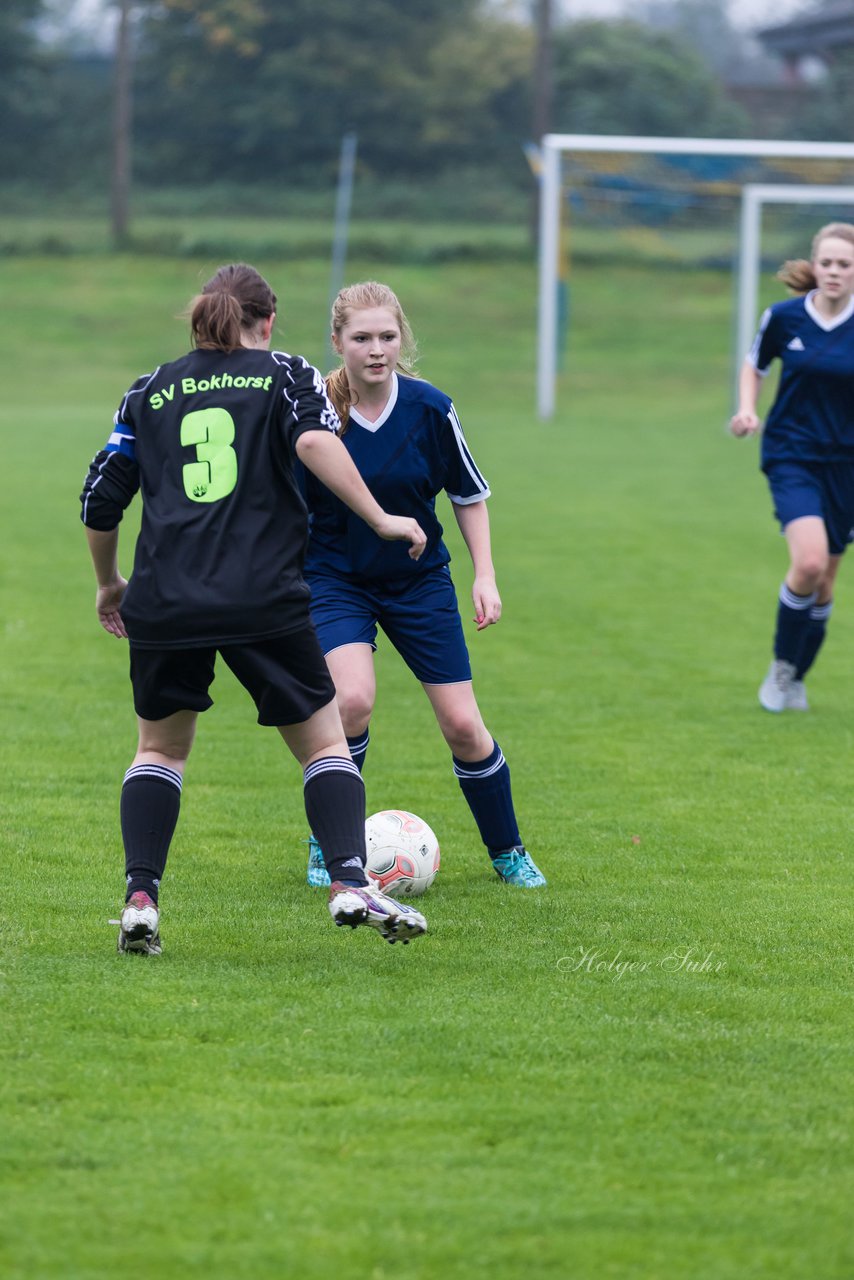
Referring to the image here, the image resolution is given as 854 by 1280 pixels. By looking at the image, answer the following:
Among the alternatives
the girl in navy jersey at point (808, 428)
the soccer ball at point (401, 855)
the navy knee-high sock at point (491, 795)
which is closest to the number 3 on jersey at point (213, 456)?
the soccer ball at point (401, 855)

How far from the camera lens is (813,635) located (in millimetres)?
8062

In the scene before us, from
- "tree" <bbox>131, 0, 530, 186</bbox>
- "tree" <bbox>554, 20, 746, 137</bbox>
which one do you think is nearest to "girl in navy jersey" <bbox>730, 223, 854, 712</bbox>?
"tree" <bbox>131, 0, 530, 186</bbox>

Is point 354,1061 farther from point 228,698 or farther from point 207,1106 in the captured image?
point 228,698

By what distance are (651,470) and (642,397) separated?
11.9 m

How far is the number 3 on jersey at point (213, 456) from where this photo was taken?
4117mm

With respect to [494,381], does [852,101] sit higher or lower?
higher

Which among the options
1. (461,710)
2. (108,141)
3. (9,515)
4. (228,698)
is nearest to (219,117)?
(108,141)

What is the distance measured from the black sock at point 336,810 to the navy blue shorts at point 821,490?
4.01 m

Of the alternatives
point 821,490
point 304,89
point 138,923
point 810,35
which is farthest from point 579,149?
point 810,35

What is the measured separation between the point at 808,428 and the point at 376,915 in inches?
178

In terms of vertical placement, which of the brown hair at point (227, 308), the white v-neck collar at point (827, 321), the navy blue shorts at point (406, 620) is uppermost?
the brown hair at point (227, 308)

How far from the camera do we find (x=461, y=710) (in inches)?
202

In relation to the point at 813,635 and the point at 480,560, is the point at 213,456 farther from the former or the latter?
the point at 813,635

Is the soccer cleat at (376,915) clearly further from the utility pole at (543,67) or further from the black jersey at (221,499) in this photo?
the utility pole at (543,67)
